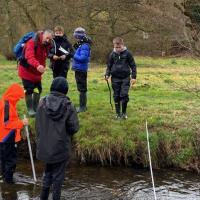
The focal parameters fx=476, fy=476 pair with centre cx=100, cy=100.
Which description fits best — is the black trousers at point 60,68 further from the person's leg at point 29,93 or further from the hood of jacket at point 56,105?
the hood of jacket at point 56,105

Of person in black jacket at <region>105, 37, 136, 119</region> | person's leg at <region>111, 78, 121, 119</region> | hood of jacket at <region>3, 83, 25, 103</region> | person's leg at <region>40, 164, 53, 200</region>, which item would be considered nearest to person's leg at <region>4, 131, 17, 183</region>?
hood of jacket at <region>3, 83, 25, 103</region>

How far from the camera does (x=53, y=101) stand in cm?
734

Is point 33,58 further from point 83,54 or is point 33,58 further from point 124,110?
point 124,110

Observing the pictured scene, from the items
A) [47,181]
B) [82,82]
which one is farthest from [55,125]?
[82,82]

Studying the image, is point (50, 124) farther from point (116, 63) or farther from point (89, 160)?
point (116, 63)

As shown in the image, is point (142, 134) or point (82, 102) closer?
point (142, 134)

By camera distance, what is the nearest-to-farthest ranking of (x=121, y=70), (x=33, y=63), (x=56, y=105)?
(x=56, y=105) → (x=33, y=63) → (x=121, y=70)

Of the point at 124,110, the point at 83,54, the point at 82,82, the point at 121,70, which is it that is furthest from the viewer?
the point at 82,82

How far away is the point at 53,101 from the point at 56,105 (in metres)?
0.09

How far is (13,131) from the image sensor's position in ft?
29.2

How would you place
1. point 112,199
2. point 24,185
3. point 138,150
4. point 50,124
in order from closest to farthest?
point 50,124
point 112,199
point 24,185
point 138,150

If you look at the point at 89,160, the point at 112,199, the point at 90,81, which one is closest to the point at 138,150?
the point at 89,160

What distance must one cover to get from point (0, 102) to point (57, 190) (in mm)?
2229

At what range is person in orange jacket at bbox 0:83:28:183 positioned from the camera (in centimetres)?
873
